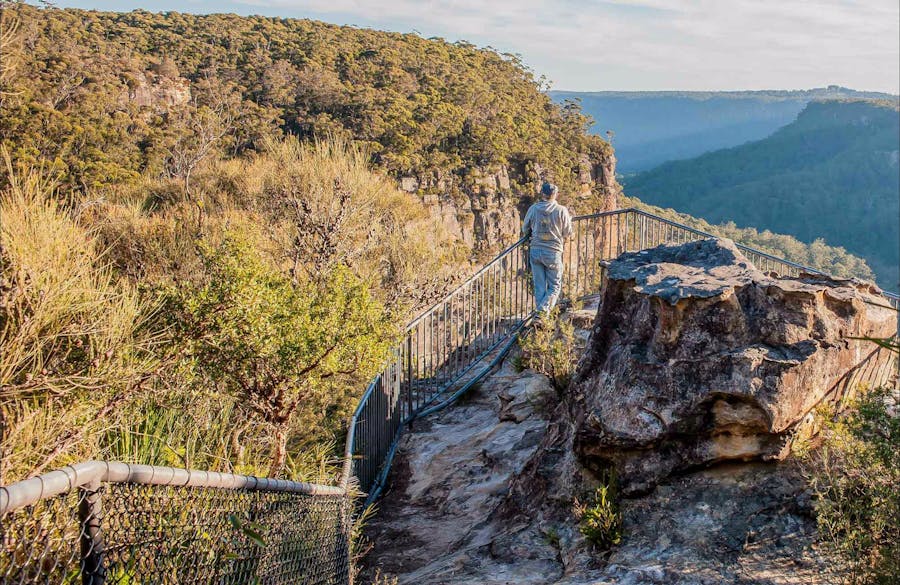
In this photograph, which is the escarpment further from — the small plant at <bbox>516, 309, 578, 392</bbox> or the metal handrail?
the metal handrail

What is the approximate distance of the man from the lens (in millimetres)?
9781

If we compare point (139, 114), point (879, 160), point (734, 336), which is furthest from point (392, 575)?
point (879, 160)

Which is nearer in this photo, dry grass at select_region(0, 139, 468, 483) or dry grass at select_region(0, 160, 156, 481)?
dry grass at select_region(0, 160, 156, 481)

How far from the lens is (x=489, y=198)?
171ft

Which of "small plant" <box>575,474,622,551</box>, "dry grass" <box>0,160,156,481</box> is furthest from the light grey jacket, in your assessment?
"small plant" <box>575,474,622,551</box>

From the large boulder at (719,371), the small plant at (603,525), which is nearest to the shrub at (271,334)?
the large boulder at (719,371)

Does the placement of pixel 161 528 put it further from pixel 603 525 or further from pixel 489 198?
pixel 489 198

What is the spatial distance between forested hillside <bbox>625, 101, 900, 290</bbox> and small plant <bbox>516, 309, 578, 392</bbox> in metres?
91.6

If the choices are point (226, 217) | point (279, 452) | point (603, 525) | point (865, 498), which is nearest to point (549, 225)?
point (279, 452)

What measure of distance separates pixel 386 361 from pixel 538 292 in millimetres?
2687

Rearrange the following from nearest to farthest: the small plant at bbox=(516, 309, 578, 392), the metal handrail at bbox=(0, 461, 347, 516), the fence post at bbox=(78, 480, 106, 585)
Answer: the metal handrail at bbox=(0, 461, 347, 516) → the fence post at bbox=(78, 480, 106, 585) → the small plant at bbox=(516, 309, 578, 392)

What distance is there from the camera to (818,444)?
197 inches

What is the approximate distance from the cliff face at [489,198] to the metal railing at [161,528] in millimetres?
38921

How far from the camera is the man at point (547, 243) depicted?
32.1 ft
